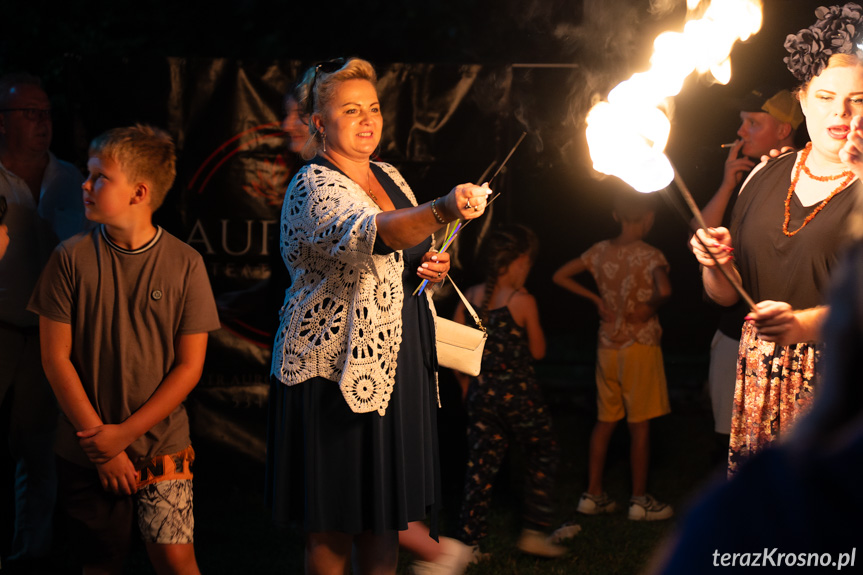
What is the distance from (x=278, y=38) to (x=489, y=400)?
21.0ft

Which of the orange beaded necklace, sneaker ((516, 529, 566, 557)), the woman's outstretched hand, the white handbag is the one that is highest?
the orange beaded necklace

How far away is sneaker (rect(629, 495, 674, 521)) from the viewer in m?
4.97

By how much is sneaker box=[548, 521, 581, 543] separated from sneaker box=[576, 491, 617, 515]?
0.32 m

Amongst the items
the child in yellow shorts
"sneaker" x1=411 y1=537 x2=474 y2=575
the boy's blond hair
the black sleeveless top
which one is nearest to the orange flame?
the black sleeveless top

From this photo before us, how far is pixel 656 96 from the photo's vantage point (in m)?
2.95

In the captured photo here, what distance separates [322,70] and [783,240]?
1.71 metres

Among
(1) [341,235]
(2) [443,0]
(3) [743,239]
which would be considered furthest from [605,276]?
(2) [443,0]

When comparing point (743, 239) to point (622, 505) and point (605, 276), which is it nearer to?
point (605, 276)

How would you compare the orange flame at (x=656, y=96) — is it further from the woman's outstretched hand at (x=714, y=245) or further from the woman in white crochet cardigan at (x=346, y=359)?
the woman in white crochet cardigan at (x=346, y=359)

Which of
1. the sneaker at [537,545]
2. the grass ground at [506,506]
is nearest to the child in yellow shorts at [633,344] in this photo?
the grass ground at [506,506]

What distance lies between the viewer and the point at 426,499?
302 centimetres

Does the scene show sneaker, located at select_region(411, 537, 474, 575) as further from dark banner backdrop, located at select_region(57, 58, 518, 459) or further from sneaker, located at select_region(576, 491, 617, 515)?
dark banner backdrop, located at select_region(57, 58, 518, 459)

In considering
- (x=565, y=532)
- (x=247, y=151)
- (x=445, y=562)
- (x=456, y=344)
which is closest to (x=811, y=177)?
(x=456, y=344)

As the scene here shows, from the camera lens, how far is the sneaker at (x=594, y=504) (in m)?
5.09
